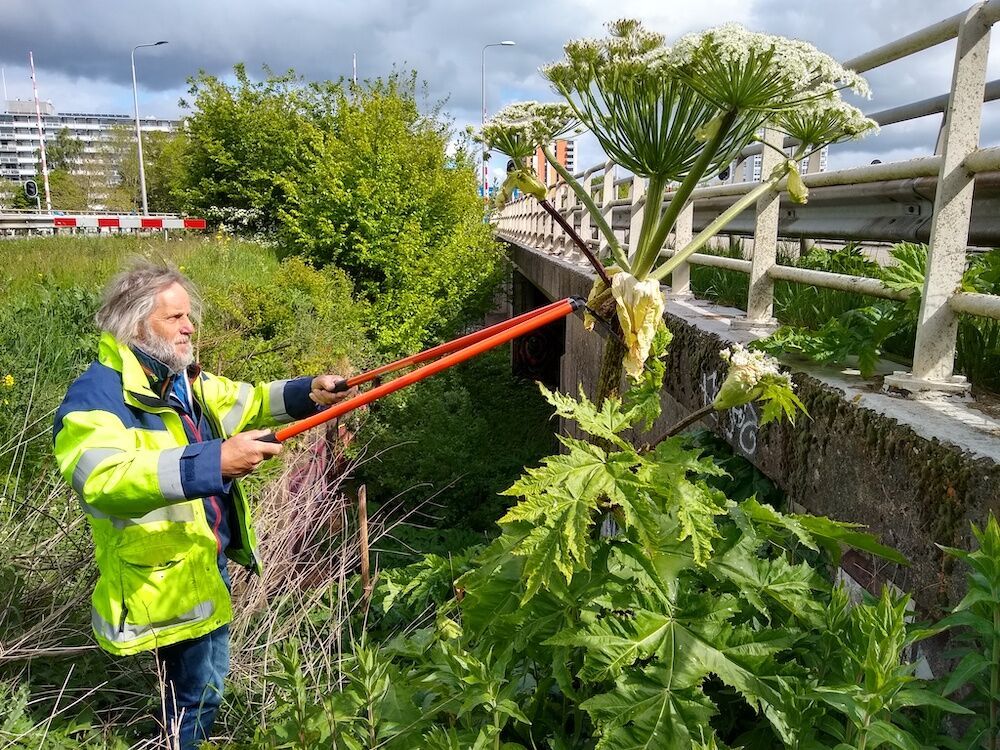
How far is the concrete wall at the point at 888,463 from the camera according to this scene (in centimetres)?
166

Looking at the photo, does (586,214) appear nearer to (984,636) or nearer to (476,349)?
(476,349)

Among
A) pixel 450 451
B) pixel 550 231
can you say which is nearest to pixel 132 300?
pixel 450 451

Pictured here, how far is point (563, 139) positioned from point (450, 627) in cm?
136

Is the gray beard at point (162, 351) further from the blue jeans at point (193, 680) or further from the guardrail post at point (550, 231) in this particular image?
the guardrail post at point (550, 231)

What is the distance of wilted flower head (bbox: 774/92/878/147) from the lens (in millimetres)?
1789

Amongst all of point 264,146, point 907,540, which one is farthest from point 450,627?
point 264,146

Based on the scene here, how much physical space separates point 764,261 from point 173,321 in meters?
2.52

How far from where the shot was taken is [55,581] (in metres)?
3.48

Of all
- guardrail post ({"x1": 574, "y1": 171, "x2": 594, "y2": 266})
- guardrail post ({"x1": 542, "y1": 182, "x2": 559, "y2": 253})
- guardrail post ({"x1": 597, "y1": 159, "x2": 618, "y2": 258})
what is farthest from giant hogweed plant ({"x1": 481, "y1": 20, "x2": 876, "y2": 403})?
guardrail post ({"x1": 542, "y1": 182, "x2": 559, "y2": 253})

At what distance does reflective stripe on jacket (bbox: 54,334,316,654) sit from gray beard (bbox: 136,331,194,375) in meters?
0.07

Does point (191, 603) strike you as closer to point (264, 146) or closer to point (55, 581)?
point (55, 581)

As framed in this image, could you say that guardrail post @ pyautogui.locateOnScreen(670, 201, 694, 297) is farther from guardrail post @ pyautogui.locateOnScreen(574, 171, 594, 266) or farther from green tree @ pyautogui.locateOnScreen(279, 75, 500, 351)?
green tree @ pyautogui.locateOnScreen(279, 75, 500, 351)

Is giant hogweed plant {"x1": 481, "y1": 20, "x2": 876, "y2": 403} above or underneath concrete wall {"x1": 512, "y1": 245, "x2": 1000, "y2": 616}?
above

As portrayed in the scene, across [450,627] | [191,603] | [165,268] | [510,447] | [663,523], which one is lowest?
[510,447]
